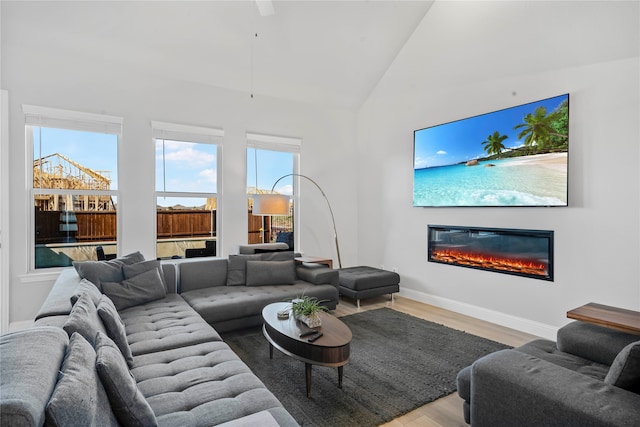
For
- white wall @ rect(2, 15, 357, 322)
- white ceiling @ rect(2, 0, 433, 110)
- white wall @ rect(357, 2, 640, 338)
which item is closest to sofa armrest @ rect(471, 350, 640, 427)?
white wall @ rect(357, 2, 640, 338)

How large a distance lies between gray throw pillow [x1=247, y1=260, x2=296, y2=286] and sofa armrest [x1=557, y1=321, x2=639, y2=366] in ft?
8.98

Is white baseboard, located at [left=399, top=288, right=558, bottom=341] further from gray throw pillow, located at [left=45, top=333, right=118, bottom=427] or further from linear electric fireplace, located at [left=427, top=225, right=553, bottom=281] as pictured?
gray throw pillow, located at [left=45, top=333, right=118, bottom=427]

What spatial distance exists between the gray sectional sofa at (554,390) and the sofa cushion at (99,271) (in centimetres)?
300

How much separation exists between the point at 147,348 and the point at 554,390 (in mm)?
2264

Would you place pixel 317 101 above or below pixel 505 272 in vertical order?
above

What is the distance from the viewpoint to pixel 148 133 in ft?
14.3

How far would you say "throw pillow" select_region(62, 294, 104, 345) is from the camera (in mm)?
1509

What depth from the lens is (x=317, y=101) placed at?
562cm

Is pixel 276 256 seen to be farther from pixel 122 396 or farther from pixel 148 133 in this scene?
pixel 122 396

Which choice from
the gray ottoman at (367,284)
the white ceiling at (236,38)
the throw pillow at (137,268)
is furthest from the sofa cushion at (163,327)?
the white ceiling at (236,38)

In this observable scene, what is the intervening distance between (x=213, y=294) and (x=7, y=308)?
85.1 inches

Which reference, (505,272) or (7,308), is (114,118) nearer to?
(7,308)

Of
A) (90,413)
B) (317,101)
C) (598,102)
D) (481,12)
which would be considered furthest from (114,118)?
(598,102)

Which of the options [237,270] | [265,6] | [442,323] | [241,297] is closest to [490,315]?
[442,323]
